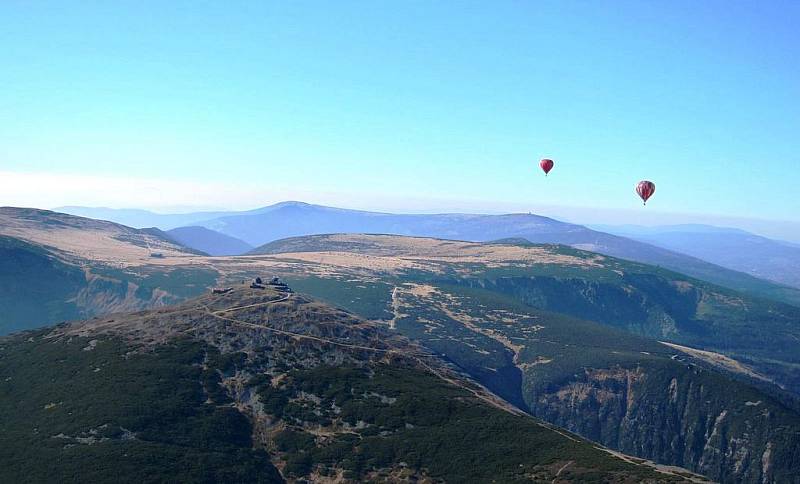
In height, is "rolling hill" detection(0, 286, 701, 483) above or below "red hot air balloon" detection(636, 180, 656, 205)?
below

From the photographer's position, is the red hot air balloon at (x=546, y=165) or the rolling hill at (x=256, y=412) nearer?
the rolling hill at (x=256, y=412)

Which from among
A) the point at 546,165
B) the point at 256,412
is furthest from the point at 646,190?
the point at 256,412

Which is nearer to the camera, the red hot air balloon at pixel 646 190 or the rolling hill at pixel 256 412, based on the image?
the rolling hill at pixel 256 412

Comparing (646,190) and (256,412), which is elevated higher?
(646,190)

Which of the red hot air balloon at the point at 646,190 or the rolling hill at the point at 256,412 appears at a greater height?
the red hot air balloon at the point at 646,190

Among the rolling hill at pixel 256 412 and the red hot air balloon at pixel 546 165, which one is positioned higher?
the red hot air balloon at pixel 546 165

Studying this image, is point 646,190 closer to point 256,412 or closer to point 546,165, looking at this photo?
point 546,165

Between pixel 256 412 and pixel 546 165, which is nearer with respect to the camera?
pixel 256 412

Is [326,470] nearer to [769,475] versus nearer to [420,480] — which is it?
[420,480]

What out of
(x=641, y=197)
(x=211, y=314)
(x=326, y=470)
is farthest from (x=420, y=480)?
(x=641, y=197)
